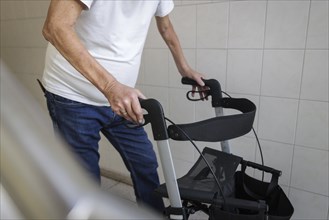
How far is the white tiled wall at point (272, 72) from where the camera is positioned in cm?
115

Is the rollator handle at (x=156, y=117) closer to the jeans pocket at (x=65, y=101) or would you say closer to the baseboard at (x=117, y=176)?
the jeans pocket at (x=65, y=101)

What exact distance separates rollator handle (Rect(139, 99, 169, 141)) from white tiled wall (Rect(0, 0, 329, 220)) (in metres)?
0.70

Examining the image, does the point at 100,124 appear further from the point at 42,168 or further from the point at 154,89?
the point at 42,168

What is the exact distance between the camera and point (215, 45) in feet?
4.46

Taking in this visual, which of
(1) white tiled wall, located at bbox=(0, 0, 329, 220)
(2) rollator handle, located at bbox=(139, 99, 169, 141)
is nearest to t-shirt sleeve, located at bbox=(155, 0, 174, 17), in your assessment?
(1) white tiled wall, located at bbox=(0, 0, 329, 220)

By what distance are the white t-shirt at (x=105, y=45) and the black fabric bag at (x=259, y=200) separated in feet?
1.82

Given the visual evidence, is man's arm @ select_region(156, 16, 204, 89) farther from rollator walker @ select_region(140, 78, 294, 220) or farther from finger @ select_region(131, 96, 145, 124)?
finger @ select_region(131, 96, 145, 124)

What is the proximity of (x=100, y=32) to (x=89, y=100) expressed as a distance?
247 millimetres

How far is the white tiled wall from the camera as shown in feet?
3.79

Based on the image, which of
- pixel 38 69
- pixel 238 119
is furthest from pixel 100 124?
pixel 38 69

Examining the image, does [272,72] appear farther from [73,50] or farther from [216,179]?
[73,50]

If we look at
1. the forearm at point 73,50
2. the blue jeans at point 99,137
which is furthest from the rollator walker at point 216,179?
the blue jeans at point 99,137

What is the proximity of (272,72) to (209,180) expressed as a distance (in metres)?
0.58

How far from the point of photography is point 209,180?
96 centimetres
